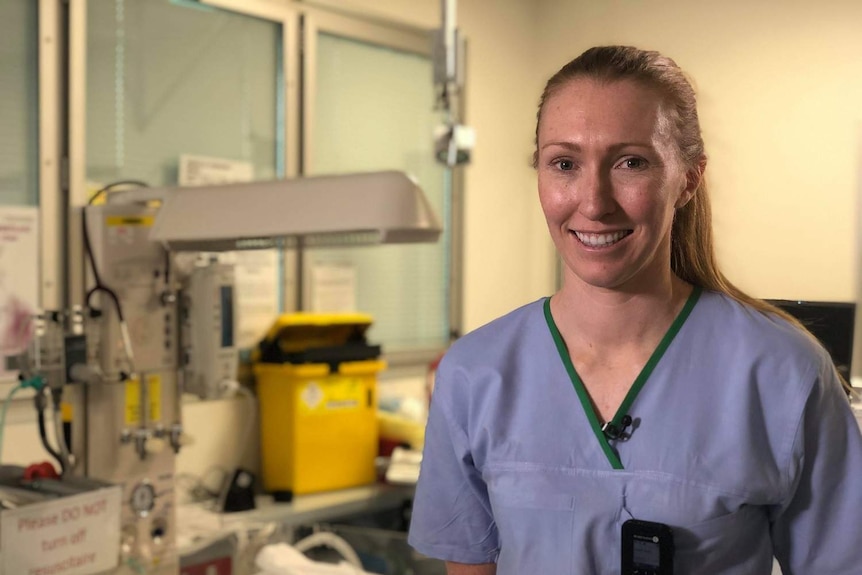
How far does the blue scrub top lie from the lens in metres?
0.95

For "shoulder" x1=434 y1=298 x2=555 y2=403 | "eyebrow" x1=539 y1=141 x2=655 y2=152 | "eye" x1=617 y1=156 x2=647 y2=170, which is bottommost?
"shoulder" x1=434 y1=298 x2=555 y2=403

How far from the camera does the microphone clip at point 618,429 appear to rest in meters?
1.01

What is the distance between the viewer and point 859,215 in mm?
968

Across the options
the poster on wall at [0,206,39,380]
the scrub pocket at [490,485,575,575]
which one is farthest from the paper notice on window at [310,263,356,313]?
the scrub pocket at [490,485,575,575]

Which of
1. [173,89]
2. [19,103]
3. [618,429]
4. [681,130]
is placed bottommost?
[618,429]

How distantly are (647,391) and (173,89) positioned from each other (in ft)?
6.99

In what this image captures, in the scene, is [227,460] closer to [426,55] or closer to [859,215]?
[426,55]

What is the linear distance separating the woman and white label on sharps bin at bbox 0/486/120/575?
87 centimetres

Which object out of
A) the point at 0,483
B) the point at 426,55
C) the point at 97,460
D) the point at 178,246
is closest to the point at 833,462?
the point at 178,246

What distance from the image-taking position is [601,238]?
0.95 metres

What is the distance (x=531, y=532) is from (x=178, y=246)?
1.00 meters

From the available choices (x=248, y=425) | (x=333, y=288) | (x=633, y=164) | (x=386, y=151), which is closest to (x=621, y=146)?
(x=633, y=164)

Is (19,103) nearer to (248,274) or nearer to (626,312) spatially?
(248,274)

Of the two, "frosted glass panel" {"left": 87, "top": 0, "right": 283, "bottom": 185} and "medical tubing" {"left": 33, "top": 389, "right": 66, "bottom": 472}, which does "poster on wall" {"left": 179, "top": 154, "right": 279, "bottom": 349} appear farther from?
"medical tubing" {"left": 33, "top": 389, "right": 66, "bottom": 472}
